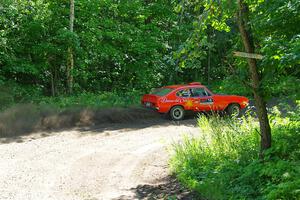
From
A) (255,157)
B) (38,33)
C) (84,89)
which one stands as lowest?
(255,157)

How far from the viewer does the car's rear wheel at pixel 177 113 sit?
49.9ft

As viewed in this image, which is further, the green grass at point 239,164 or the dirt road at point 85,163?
the dirt road at point 85,163

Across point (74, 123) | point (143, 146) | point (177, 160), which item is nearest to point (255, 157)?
point (177, 160)

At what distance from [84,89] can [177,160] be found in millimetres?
12208

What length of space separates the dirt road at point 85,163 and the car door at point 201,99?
2239 millimetres

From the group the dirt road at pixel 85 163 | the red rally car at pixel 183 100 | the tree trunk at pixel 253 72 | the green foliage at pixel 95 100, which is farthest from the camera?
the green foliage at pixel 95 100

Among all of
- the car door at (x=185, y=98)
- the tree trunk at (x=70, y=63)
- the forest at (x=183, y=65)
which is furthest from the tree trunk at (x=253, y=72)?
the tree trunk at (x=70, y=63)

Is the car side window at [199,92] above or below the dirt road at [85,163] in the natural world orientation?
above

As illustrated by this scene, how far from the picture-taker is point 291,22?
5.78 metres

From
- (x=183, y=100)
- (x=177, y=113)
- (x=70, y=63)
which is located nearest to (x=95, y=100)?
(x=70, y=63)

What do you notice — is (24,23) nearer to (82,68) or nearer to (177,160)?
Answer: (82,68)

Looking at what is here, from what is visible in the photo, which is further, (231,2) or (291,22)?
(231,2)

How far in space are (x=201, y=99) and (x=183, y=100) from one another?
2.62ft

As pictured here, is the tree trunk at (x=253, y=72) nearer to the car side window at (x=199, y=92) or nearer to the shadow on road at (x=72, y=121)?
the shadow on road at (x=72, y=121)
